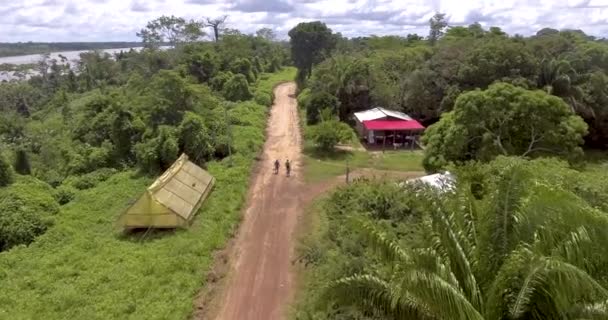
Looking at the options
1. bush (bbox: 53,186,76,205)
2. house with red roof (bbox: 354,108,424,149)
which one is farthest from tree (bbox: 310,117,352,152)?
bush (bbox: 53,186,76,205)

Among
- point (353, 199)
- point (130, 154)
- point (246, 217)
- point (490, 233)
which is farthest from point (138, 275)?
point (130, 154)

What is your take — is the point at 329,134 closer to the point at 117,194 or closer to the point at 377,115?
the point at 377,115

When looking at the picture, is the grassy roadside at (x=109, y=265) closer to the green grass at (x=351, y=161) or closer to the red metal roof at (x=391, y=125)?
the green grass at (x=351, y=161)

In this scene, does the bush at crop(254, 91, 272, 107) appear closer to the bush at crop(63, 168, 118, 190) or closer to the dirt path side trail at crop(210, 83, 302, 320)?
the dirt path side trail at crop(210, 83, 302, 320)

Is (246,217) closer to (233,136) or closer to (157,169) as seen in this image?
(157,169)

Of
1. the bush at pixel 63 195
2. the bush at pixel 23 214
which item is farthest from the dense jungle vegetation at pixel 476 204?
the bush at pixel 63 195

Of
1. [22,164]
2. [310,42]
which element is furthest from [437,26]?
[22,164]
